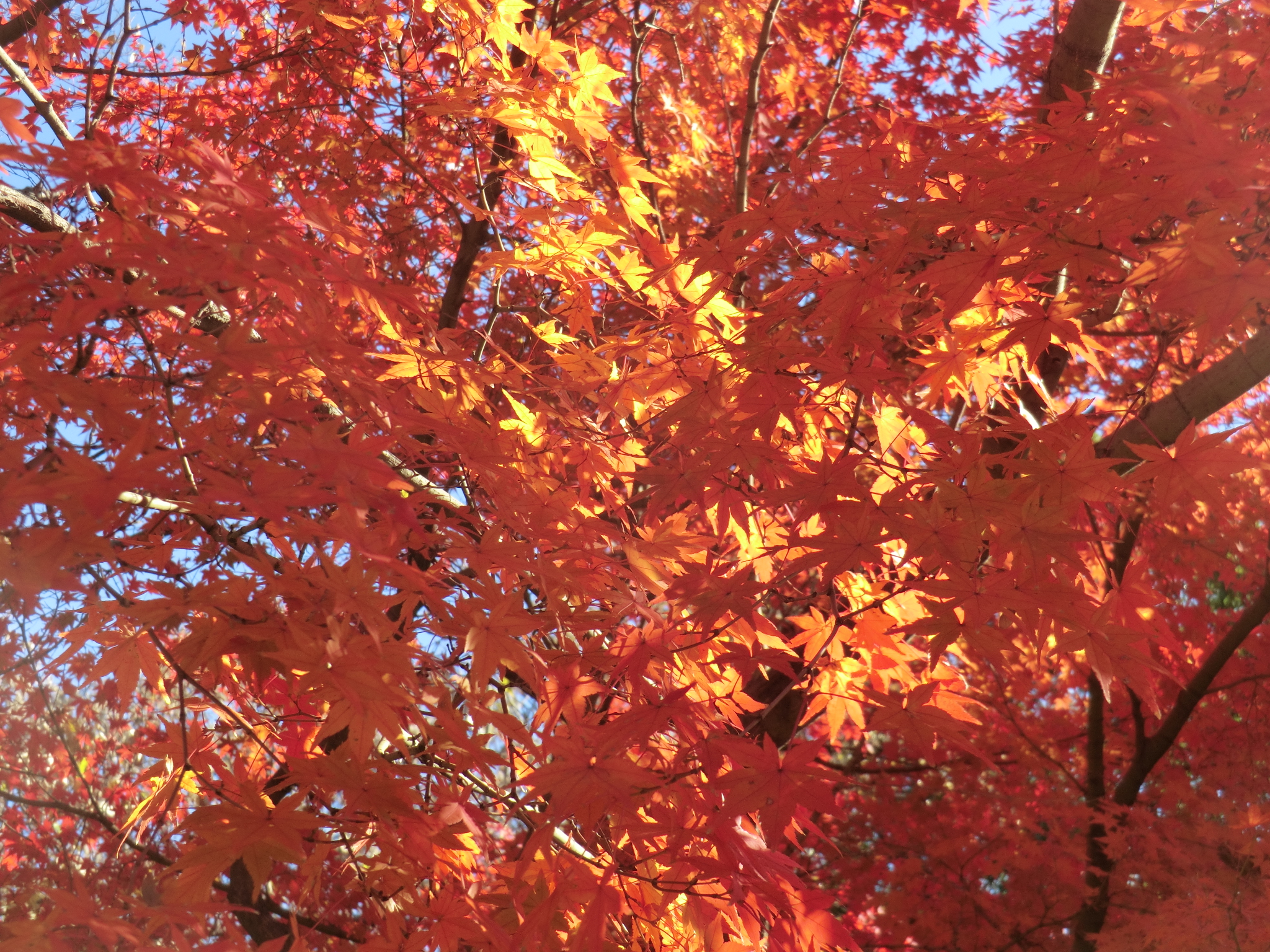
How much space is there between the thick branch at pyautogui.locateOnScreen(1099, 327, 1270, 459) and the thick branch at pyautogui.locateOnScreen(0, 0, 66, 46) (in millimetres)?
3542

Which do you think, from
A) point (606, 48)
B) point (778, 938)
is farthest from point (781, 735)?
point (606, 48)

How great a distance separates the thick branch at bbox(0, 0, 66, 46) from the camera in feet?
8.61

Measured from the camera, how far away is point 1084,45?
2924 millimetres

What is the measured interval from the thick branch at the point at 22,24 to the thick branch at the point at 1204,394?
3.54 meters

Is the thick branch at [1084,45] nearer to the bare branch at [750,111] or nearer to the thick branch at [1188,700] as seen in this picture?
the bare branch at [750,111]

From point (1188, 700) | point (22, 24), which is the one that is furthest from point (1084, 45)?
point (22, 24)

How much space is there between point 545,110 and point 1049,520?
1767 millimetres

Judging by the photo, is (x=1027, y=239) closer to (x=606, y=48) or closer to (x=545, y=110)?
(x=545, y=110)

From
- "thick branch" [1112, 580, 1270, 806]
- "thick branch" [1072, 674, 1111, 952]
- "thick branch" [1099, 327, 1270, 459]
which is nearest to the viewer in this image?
"thick branch" [1099, 327, 1270, 459]

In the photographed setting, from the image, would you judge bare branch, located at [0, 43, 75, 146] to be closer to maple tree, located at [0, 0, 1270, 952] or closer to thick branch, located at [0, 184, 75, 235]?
maple tree, located at [0, 0, 1270, 952]

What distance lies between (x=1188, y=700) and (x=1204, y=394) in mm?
2098

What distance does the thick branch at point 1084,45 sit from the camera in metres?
2.88

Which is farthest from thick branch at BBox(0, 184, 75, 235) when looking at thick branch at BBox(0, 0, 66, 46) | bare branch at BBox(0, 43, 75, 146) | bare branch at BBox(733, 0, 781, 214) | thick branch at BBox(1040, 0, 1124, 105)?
thick branch at BBox(1040, 0, 1124, 105)

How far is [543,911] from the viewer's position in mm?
1753
